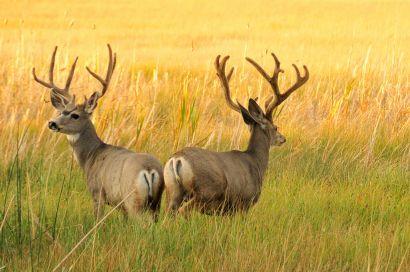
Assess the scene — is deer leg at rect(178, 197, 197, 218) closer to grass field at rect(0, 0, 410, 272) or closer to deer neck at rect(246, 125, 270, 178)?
grass field at rect(0, 0, 410, 272)

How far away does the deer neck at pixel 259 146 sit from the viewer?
5.44 meters

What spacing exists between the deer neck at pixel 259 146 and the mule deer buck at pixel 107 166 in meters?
0.91

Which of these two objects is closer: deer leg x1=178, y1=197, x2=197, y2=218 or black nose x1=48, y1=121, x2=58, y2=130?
deer leg x1=178, y1=197, x2=197, y2=218

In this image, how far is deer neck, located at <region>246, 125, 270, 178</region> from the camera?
5438mm

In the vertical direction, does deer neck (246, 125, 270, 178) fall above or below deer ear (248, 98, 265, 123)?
below

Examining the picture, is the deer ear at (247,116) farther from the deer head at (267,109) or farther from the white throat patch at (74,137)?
the white throat patch at (74,137)

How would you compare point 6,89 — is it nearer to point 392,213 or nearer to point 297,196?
point 297,196

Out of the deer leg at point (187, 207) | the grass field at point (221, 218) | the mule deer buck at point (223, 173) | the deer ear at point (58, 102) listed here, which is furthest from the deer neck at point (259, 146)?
the deer ear at point (58, 102)

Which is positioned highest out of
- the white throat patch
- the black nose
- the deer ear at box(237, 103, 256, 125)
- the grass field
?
the deer ear at box(237, 103, 256, 125)

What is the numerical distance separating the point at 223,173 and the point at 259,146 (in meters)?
0.71

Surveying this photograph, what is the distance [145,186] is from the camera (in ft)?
15.1

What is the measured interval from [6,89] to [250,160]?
410 cm

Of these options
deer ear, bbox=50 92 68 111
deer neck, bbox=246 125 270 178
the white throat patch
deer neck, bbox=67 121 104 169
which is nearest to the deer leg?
deer neck, bbox=246 125 270 178

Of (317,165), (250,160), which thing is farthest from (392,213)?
(317,165)
